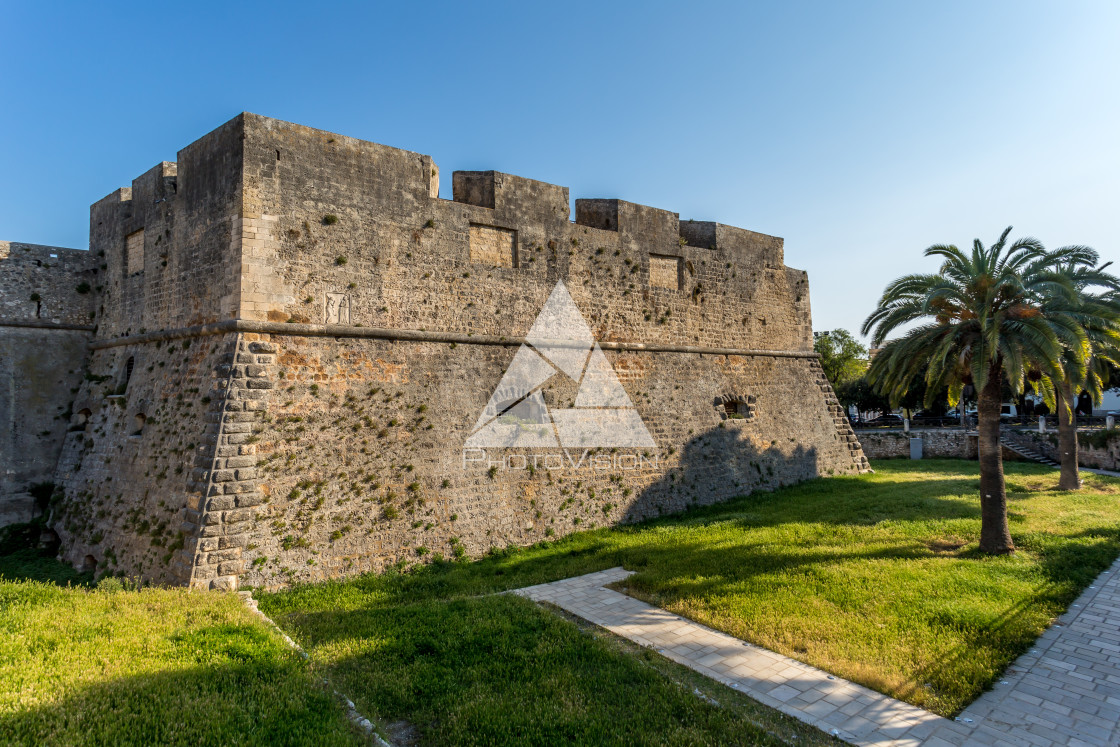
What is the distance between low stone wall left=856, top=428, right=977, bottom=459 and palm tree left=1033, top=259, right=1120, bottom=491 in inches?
332

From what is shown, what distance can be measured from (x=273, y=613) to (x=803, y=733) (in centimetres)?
627

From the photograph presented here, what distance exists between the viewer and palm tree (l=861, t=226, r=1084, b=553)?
9.20 m

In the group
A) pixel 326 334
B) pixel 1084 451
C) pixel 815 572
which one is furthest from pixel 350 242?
pixel 1084 451

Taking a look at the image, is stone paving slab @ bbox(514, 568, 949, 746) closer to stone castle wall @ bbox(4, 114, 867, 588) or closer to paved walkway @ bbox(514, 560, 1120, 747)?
paved walkway @ bbox(514, 560, 1120, 747)

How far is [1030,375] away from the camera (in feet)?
41.0

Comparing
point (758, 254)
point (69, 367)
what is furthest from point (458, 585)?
point (758, 254)

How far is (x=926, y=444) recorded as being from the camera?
24406 mm

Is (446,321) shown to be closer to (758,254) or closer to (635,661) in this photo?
(635,661)

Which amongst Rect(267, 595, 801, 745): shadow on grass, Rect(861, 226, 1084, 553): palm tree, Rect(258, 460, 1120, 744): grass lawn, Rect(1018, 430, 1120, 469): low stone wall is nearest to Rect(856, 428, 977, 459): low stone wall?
Rect(1018, 430, 1120, 469): low stone wall

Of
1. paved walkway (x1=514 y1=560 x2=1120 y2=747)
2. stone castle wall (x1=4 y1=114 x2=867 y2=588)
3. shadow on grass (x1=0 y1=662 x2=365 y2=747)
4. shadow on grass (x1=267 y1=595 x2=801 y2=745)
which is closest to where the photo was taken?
shadow on grass (x1=0 y1=662 x2=365 y2=747)

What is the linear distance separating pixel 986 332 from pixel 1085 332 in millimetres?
2185

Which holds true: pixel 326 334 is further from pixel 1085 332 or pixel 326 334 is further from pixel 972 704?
pixel 1085 332

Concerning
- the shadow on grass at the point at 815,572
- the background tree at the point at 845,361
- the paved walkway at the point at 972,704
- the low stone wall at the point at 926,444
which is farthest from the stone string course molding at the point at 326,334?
the background tree at the point at 845,361

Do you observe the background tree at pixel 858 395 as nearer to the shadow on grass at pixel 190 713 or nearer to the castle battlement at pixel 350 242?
the castle battlement at pixel 350 242
